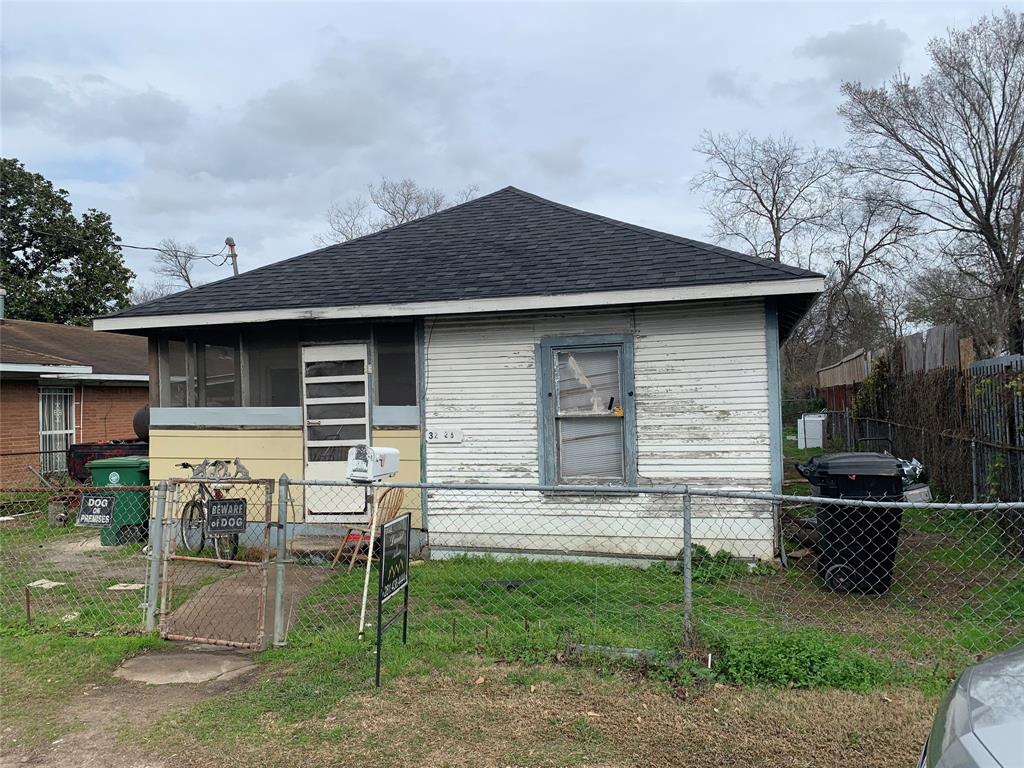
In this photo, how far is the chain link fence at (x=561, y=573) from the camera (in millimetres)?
4789

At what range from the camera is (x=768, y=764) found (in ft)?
10.7

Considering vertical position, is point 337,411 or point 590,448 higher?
point 337,411

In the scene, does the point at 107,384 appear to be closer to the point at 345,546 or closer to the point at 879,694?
the point at 345,546

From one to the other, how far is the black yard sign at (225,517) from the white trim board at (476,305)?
9.93 feet

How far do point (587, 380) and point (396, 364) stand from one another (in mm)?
2155

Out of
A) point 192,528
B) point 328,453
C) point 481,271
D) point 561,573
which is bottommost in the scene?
point 561,573

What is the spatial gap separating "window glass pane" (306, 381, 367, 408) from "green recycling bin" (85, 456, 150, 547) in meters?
2.69

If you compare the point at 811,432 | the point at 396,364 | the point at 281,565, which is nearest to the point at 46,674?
the point at 281,565

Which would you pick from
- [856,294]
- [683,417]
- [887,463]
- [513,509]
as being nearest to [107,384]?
[513,509]

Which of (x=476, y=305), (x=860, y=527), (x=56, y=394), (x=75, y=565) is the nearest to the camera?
(x=860, y=527)

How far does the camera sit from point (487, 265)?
→ 820cm

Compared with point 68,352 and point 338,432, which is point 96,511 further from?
point 68,352

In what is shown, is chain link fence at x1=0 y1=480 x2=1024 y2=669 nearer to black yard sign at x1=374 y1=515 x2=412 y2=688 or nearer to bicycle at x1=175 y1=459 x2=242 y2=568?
bicycle at x1=175 y1=459 x2=242 y2=568

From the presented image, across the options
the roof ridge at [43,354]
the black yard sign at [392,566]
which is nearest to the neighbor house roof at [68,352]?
Result: the roof ridge at [43,354]
